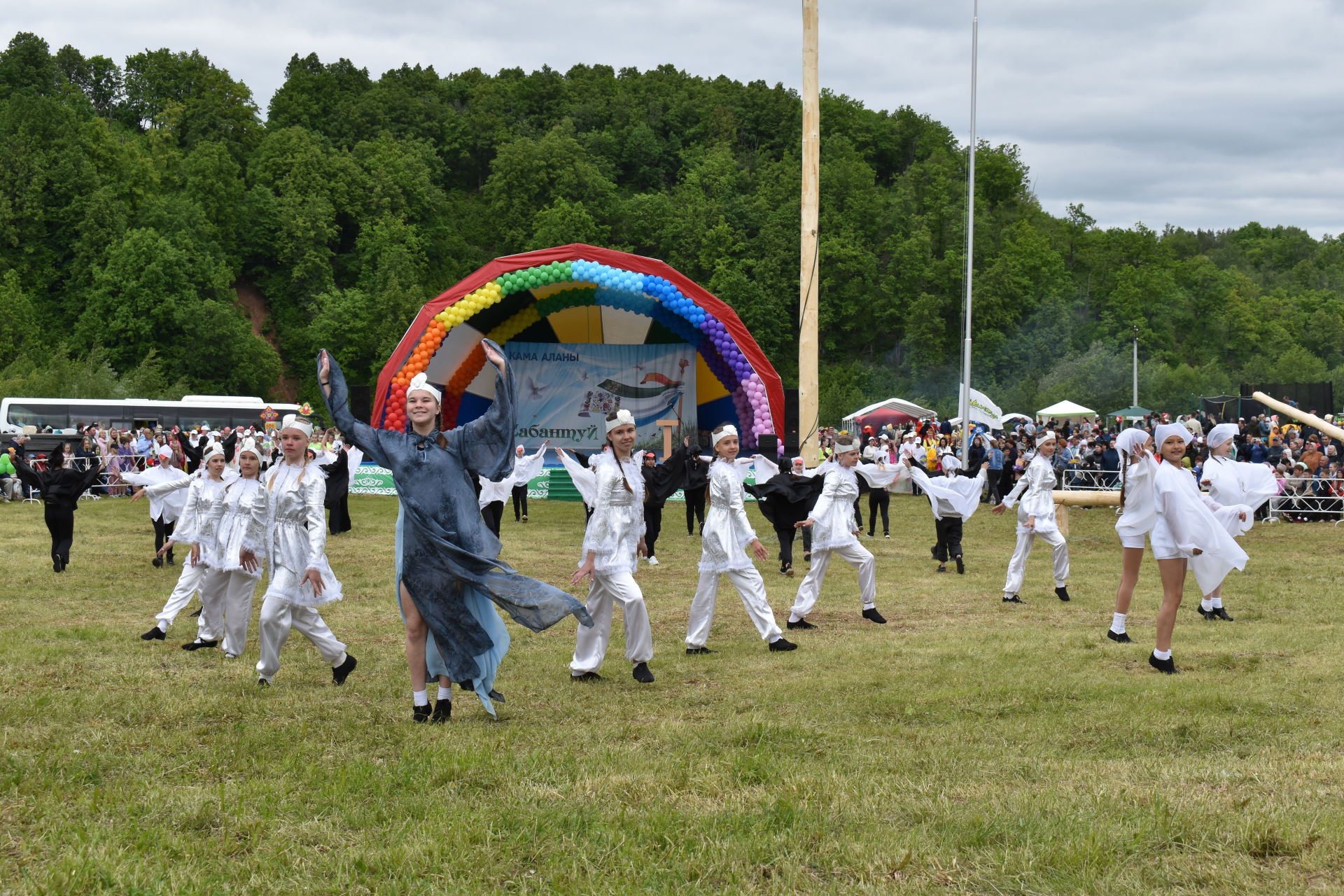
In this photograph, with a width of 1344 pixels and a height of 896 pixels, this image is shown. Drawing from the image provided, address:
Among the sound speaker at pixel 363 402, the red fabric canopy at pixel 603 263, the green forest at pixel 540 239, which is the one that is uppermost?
the green forest at pixel 540 239

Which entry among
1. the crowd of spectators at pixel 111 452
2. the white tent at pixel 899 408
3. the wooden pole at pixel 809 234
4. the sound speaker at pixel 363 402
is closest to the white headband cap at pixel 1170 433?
the wooden pole at pixel 809 234

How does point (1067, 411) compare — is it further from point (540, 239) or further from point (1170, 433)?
point (540, 239)

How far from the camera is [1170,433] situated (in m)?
9.30

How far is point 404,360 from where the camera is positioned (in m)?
25.6

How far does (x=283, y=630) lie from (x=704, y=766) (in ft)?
11.9

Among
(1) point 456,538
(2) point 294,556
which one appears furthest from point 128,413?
(1) point 456,538

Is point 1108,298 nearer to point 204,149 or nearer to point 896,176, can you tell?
point 896,176

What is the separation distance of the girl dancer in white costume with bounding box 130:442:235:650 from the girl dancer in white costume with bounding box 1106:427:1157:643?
7.04 m

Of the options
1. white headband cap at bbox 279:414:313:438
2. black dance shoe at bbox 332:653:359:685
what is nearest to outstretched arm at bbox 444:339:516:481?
white headband cap at bbox 279:414:313:438

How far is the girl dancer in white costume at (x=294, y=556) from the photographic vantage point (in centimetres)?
848

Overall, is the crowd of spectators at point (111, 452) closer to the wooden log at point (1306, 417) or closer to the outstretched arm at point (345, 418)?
the outstretched arm at point (345, 418)

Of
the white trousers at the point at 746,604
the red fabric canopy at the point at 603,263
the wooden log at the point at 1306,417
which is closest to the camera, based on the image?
Result: the wooden log at the point at 1306,417

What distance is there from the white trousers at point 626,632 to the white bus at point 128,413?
32.4m

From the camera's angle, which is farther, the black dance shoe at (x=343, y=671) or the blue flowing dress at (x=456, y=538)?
the black dance shoe at (x=343, y=671)
